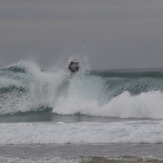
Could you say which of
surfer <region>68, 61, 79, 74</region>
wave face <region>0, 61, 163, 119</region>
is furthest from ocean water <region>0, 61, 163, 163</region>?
surfer <region>68, 61, 79, 74</region>

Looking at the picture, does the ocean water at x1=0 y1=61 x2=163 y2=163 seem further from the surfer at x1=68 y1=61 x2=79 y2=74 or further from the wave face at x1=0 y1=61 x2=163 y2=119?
the surfer at x1=68 y1=61 x2=79 y2=74

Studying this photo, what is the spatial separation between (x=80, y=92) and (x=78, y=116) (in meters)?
3.68

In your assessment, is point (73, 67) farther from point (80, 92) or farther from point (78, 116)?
point (78, 116)

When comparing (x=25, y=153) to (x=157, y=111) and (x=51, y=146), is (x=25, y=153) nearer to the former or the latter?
(x=51, y=146)

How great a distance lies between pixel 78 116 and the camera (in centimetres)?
2703

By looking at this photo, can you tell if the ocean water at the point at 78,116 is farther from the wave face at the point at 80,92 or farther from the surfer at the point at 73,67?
the surfer at the point at 73,67

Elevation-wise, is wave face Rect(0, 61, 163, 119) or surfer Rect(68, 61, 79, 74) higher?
surfer Rect(68, 61, 79, 74)

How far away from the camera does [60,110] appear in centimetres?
2895

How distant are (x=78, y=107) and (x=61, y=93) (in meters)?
2.00

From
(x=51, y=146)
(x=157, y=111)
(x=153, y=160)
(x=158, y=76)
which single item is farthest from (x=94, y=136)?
(x=158, y=76)

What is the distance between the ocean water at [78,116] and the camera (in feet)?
53.2

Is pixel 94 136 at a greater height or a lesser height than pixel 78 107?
lesser

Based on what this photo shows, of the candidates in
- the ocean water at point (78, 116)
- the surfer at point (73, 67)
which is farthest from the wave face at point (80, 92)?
the surfer at point (73, 67)

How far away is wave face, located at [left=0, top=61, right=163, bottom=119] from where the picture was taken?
27.6 metres
